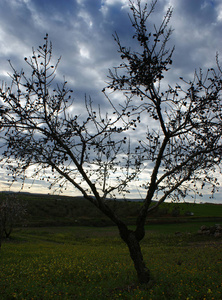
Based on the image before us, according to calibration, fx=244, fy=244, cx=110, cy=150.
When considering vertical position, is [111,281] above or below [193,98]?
below

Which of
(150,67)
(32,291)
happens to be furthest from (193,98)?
(32,291)

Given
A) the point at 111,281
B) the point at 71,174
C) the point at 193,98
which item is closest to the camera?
the point at 193,98

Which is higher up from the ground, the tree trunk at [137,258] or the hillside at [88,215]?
the tree trunk at [137,258]

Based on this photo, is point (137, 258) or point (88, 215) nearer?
point (137, 258)

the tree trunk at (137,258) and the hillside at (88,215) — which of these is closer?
the tree trunk at (137,258)

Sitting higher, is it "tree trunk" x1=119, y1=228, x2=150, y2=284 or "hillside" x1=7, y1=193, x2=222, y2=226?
"tree trunk" x1=119, y1=228, x2=150, y2=284

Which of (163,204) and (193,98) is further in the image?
(163,204)

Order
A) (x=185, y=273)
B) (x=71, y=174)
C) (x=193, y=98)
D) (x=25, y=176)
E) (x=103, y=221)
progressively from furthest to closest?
(x=103, y=221) < (x=185, y=273) < (x=71, y=174) < (x=193, y=98) < (x=25, y=176)

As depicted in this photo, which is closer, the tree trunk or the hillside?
the tree trunk

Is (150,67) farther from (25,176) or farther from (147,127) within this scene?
(25,176)

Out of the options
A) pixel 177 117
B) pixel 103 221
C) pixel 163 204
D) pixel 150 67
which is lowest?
pixel 103 221

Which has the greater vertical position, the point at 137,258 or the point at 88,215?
the point at 137,258

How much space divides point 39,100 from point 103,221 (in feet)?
190

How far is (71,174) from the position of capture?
32.6 ft
